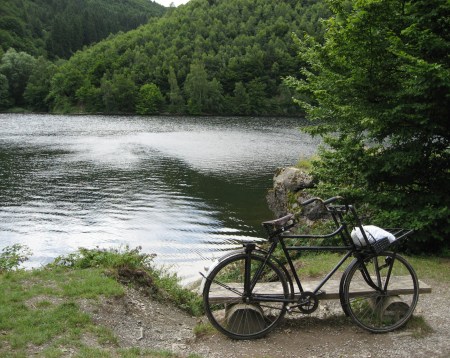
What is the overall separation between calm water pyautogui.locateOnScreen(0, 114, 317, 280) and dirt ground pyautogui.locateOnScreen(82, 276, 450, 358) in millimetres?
9679

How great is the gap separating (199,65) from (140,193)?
11379 cm

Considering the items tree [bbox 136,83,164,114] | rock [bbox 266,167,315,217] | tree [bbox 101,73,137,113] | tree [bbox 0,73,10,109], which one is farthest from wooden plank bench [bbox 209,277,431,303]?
tree [bbox 0,73,10,109]

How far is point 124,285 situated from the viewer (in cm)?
858

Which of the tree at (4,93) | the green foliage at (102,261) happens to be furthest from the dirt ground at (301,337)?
the tree at (4,93)

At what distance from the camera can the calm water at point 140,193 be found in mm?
21516

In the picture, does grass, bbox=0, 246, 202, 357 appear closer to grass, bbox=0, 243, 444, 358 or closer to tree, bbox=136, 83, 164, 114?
grass, bbox=0, 243, 444, 358

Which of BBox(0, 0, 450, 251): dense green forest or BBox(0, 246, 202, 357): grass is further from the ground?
BBox(0, 0, 450, 251): dense green forest

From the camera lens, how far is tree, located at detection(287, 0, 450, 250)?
9898 mm

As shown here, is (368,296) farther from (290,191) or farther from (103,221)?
(103,221)

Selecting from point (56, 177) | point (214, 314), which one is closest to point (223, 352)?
point (214, 314)

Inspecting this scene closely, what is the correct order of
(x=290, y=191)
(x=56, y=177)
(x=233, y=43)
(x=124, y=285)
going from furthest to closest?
1. (x=233, y=43)
2. (x=56, y=177)
3. (x=290, y=191)
4. (x=124, y=285)

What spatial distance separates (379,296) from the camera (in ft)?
20.9

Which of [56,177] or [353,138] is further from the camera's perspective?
[56,177]

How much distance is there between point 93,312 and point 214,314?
2.01m
